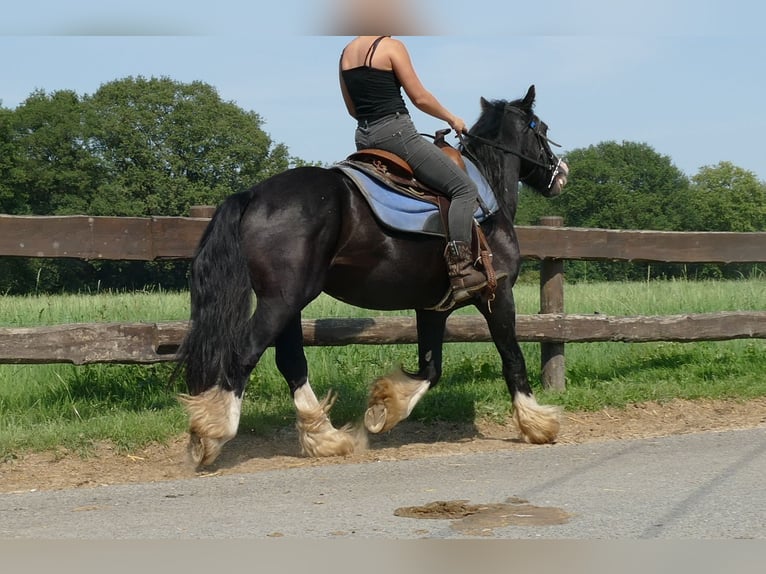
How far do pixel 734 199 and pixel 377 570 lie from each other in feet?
265

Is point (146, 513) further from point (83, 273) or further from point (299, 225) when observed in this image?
point (83, 273)

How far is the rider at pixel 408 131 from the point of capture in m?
6.44

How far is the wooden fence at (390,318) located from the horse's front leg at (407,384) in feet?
2.15

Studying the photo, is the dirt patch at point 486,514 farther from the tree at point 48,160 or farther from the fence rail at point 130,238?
the tree at point 48,160

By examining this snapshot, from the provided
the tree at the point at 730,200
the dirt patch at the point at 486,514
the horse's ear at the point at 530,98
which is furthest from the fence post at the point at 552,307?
the tree at the point at 730,200

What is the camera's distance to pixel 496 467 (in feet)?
19.9

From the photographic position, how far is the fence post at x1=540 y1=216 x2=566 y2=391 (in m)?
8.84

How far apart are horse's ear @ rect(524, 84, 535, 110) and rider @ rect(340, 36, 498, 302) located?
1.21 metres

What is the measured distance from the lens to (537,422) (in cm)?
697

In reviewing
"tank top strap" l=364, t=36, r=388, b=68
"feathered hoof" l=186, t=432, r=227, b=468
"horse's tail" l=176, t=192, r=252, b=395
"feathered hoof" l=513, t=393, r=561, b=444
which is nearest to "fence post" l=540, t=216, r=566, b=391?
"feathered hoof" l=513, t=393, r=561, b=444

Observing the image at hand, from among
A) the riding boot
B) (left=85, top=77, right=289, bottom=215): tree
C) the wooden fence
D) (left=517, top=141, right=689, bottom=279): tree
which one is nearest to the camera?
the riding boot

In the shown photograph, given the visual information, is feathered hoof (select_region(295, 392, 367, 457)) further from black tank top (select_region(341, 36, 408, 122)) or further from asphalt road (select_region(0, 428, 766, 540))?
black tank top (select_region(341, 36, 408, 122))

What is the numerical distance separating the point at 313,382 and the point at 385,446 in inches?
64.4

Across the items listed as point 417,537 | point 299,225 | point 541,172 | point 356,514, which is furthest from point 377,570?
point 541,172
